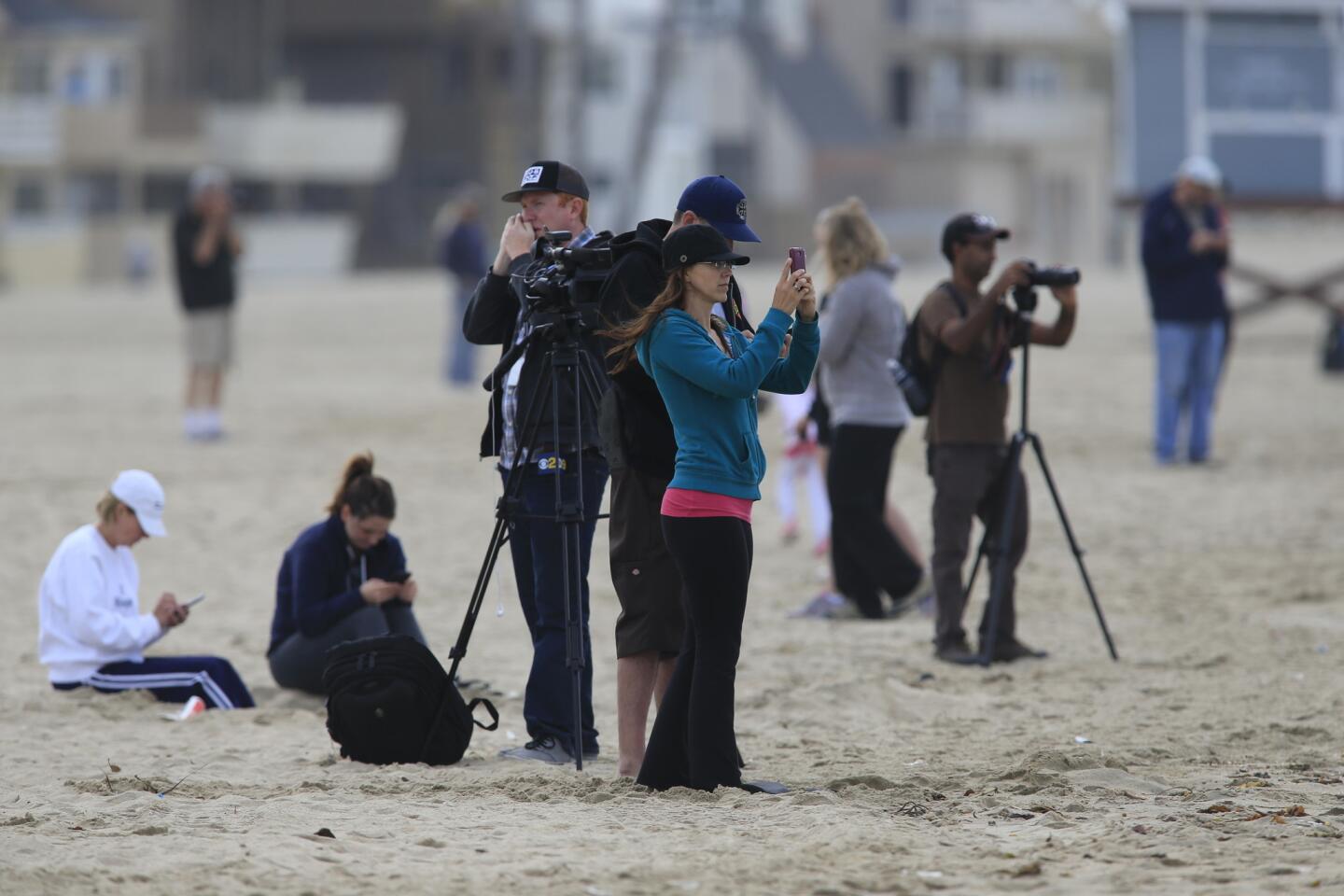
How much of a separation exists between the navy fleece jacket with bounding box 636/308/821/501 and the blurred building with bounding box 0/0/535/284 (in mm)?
46324

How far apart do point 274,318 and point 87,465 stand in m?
19.8

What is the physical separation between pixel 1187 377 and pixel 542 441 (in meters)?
8.86

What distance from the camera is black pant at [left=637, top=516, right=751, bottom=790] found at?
5527mm

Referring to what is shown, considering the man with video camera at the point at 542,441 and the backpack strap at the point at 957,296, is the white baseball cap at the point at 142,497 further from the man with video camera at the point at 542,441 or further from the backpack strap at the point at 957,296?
the backpack strap at the point at 957,296

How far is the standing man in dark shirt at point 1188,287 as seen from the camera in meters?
14.0

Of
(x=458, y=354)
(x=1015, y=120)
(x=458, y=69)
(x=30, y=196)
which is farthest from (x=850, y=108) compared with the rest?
(x=458, y=354)

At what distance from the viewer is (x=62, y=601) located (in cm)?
741

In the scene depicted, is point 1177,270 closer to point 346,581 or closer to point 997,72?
point 346,581

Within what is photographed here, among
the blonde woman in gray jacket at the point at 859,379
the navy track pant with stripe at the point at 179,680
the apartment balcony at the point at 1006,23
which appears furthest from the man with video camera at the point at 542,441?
the apartment balcony at the point at 1006,23

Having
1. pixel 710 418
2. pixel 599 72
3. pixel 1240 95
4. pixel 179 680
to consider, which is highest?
pixel 599 72

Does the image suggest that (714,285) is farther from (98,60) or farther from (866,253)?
(98,60)

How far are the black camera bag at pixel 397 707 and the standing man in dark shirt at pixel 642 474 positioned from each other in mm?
556

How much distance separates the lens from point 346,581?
7488 millimetres

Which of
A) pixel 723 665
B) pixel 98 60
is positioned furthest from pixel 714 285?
pixel 98 60
